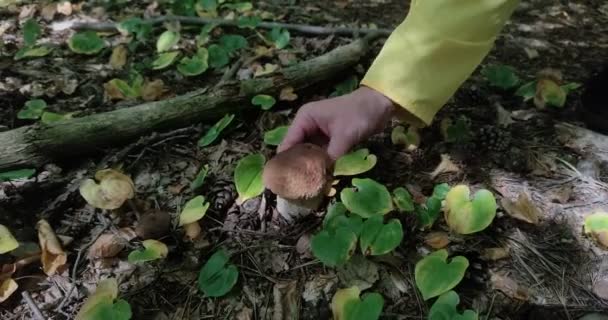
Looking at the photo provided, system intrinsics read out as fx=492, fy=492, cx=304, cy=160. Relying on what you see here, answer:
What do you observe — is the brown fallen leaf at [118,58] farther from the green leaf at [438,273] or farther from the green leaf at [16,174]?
the green leaf at [438,273]

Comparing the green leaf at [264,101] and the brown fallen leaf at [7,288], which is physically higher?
the green leaf at [264,101]

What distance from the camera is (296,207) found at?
5.63ft

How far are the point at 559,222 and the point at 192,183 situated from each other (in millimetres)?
1385

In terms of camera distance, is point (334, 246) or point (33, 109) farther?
point (33, 109)

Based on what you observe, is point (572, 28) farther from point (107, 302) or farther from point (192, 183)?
point (107, 302)

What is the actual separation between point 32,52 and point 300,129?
75.8 inches

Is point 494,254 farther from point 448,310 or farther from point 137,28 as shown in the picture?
point 137,28

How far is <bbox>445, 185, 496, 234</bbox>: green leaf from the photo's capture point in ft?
5.40

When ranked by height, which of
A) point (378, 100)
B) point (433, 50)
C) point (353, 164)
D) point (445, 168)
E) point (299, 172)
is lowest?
point (445, 168)

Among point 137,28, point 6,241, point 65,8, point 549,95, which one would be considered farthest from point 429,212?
point 65,8

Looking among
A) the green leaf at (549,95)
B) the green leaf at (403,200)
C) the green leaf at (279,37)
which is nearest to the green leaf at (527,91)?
the green leaf at (549,95)

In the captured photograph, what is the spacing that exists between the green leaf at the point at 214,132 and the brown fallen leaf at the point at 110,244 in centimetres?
49

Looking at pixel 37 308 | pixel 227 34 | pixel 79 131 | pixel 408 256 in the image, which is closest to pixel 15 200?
pixel 79 131

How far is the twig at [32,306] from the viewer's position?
153 cm
